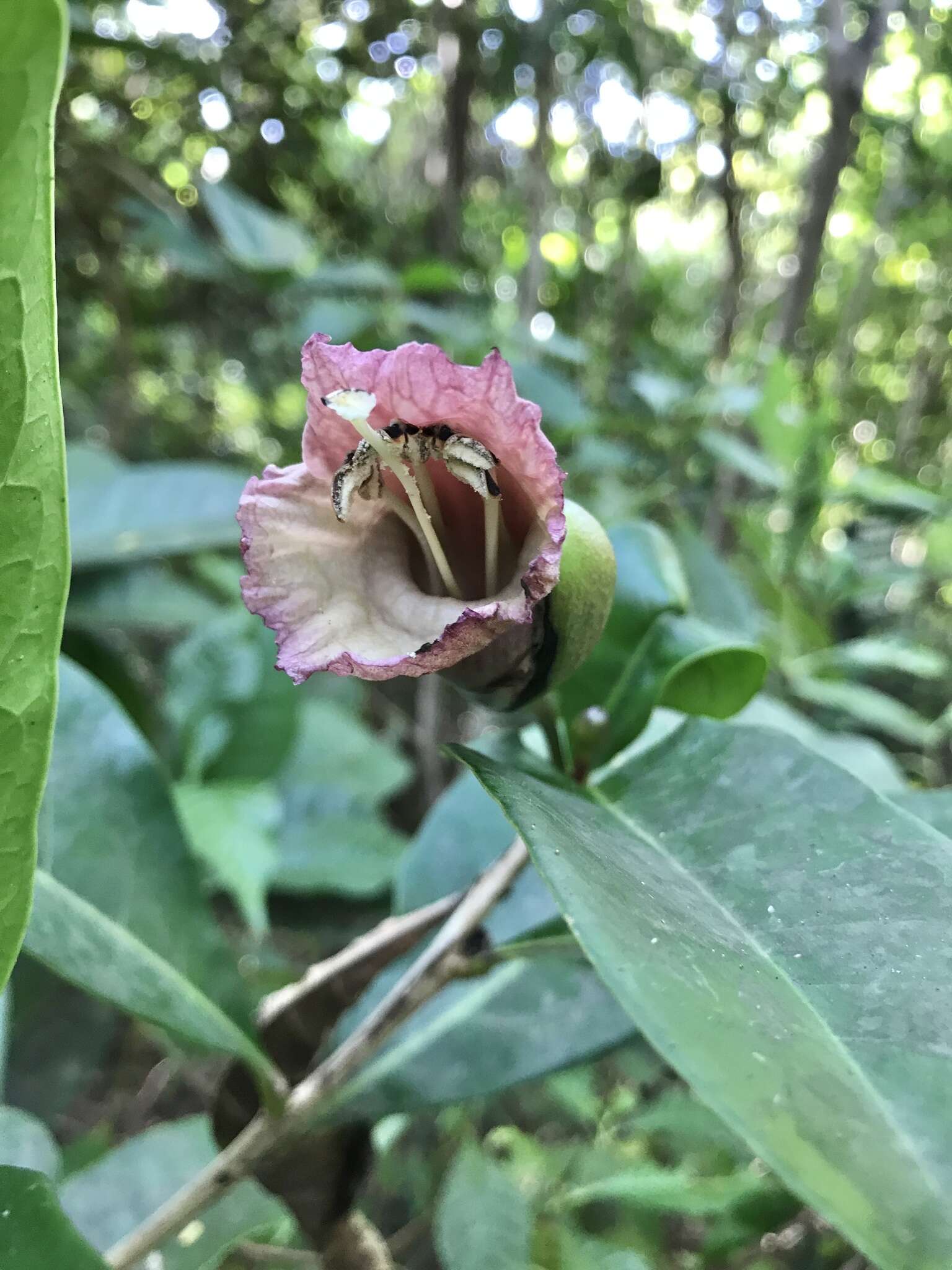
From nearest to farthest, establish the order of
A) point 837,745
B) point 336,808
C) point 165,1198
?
point 165,1198
point 837,745
point 336,808

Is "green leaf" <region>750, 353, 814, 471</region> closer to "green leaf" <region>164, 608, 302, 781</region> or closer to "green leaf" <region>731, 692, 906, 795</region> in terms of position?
"green leaf" <region>731, 692, 906, 795</region>

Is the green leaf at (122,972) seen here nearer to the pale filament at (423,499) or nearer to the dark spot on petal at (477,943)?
the dark spot on petal at (477,943)

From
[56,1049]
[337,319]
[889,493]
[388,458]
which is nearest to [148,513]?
[337,319]

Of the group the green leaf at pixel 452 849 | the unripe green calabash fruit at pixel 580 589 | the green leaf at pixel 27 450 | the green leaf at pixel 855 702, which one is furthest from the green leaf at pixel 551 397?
the green leaf at pixel 27 450

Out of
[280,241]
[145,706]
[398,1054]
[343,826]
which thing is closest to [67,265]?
[280,241]

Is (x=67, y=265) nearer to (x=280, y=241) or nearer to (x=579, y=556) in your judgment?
(x=280, y=241)

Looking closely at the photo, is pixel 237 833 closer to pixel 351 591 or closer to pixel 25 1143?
pixel 25 1143
